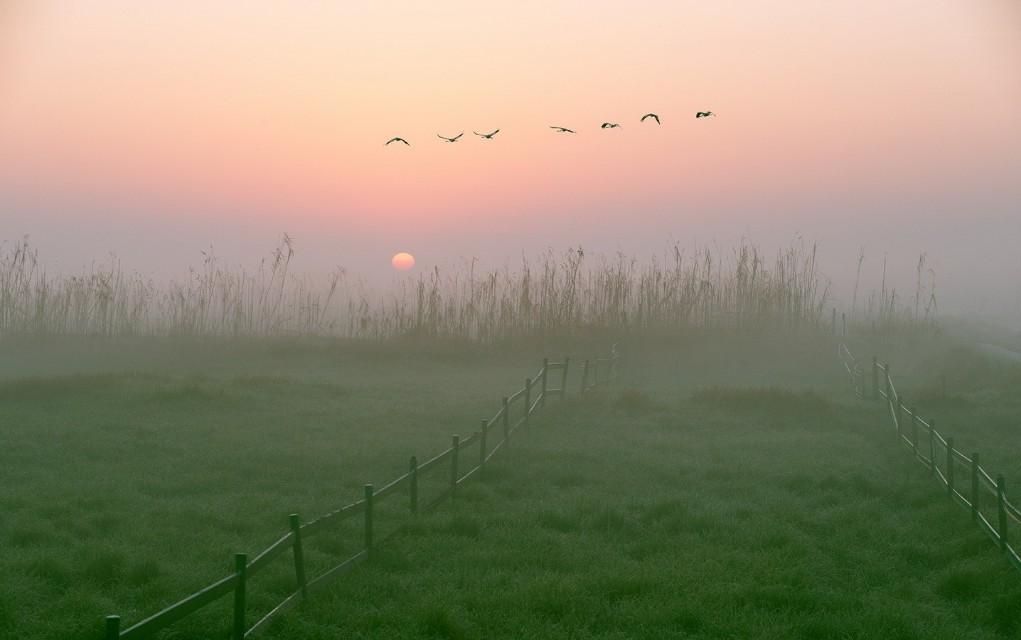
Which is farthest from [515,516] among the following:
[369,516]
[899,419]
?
[899,419]

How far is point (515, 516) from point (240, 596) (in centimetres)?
317

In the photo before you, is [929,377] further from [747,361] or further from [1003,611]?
[1003,611]

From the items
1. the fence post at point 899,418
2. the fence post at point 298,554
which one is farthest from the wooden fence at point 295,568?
the fence post at point 899,418

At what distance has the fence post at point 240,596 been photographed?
4.29m

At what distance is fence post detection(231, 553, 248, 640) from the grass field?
0.48m

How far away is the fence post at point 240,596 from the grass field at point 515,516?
18.9 inches

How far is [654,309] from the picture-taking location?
21.5 meters

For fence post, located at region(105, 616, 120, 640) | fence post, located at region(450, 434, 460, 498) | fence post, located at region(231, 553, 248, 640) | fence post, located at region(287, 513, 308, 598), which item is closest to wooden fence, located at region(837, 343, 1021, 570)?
fence post, located at region(450, 434, 460, 498)

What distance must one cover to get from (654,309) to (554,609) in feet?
54.7

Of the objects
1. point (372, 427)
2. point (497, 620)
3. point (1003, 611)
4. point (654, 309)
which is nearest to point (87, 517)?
point (497, 620)

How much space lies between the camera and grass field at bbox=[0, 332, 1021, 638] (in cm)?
514

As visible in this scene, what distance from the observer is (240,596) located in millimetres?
4359

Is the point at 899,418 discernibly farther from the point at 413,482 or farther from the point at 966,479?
the point at 413,482

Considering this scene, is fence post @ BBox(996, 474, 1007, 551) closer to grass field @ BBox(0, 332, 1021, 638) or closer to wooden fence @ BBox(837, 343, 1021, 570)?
wooden fence @ BBox(837, 343, 1021, 570)
